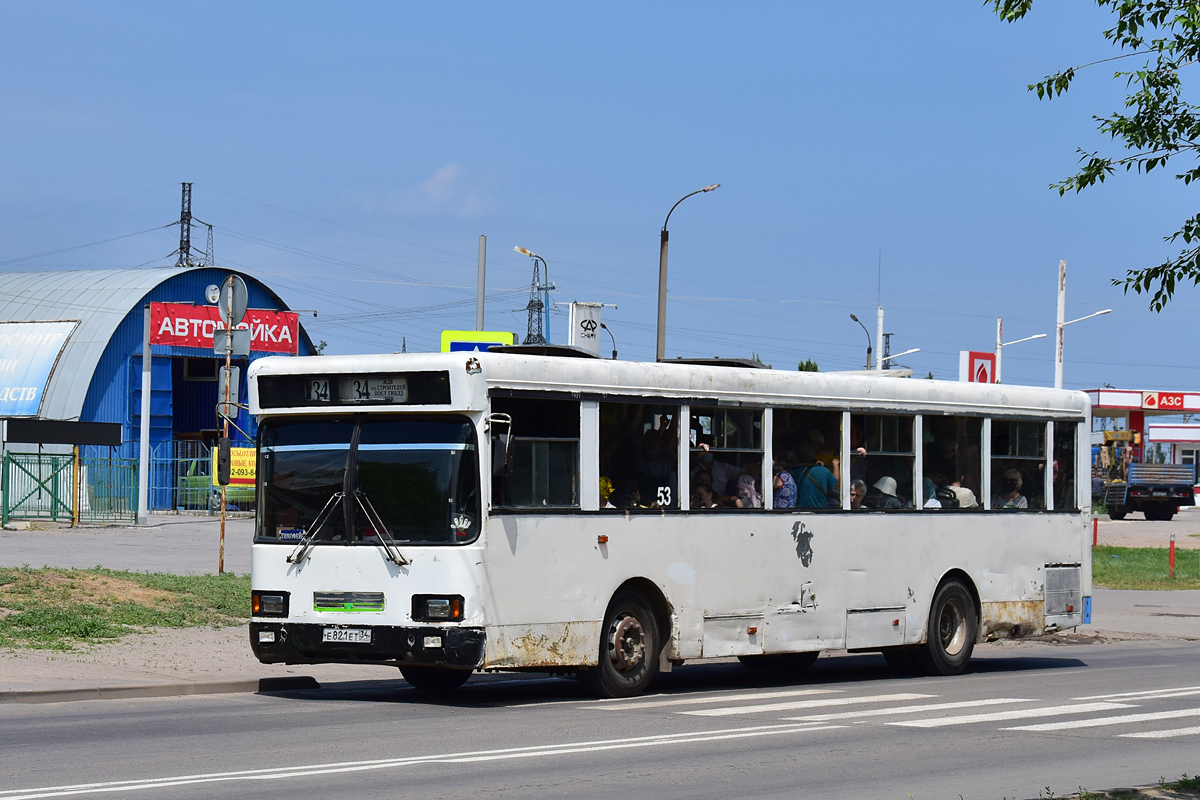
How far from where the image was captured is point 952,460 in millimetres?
17312

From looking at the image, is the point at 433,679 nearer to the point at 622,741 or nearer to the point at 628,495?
the point at 628,495

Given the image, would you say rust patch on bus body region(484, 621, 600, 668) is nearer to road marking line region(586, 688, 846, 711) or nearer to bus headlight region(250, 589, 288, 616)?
road marking line region(586, 688, 846, 711)

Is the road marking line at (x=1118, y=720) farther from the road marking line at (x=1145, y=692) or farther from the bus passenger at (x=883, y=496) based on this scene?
the bus passenger at (x=883, y=496)

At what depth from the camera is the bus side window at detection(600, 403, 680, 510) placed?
14203mm

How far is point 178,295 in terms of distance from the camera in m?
60.8

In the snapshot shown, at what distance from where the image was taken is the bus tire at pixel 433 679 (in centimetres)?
1488

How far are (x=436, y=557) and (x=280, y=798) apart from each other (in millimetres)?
4539

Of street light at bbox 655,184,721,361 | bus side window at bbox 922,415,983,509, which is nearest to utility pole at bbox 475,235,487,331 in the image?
street light at bbox 655,184,721,361

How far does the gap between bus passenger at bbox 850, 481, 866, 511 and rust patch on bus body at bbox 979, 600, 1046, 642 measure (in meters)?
2.26

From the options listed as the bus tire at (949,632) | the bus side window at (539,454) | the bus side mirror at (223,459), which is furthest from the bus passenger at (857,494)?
the bus side mirror at (223,459)

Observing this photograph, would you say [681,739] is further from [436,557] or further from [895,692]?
[895,692]

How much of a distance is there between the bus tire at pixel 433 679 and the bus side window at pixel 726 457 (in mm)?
2716

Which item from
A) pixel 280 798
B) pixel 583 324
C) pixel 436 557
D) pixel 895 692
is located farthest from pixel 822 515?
pixel 583 324

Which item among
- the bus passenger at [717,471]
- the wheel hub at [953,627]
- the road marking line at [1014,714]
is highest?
the bus passenger at [717,471]
